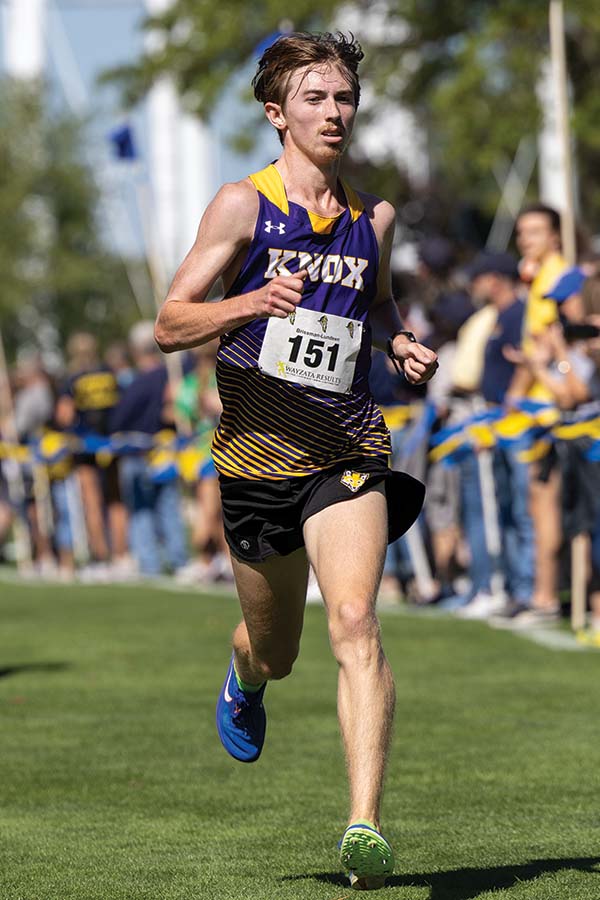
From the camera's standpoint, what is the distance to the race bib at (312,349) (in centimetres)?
550

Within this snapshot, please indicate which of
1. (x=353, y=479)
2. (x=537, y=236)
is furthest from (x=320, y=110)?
(x=537, y=236)

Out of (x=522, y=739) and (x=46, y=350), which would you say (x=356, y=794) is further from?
(x=46, y=350)

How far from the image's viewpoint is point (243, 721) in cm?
633

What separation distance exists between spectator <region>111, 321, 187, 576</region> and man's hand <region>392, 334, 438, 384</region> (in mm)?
12962

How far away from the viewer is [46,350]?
4788 centimetres

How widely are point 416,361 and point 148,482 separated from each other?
13.5 metres

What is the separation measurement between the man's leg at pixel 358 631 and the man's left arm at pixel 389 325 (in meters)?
0.41

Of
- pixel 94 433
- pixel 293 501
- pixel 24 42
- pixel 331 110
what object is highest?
pixel 24 42

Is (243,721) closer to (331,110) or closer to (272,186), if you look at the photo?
(272,186)

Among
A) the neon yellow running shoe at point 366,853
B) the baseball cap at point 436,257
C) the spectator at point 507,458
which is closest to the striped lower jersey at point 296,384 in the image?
the neon yellow running shoe at point 366,853

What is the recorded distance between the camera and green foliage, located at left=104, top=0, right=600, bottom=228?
2102cm

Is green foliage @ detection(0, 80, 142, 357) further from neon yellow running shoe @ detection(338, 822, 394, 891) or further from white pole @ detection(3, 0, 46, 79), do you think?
neon yellow running shoe @ detection(338, 822, 394, 891)

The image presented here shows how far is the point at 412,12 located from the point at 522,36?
1732 millimetres

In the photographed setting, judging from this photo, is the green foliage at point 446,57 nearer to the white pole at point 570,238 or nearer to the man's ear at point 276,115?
the white pole at point 570,238
